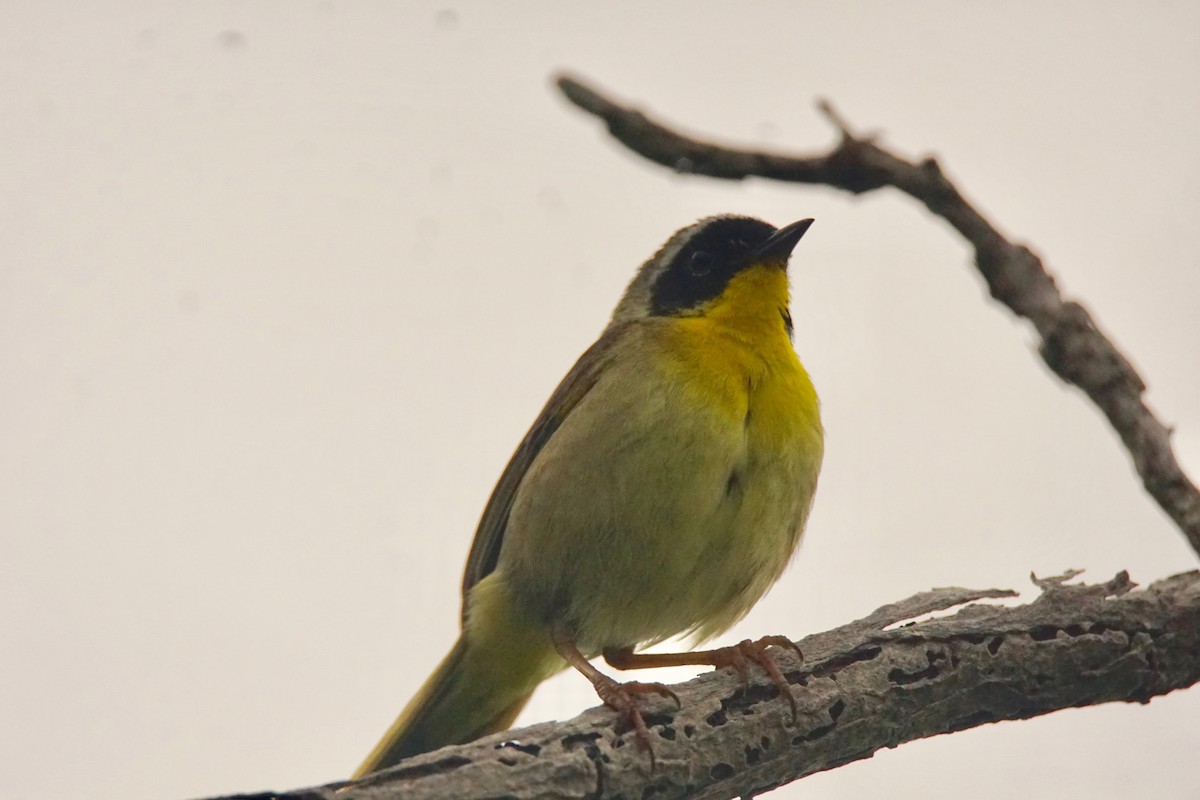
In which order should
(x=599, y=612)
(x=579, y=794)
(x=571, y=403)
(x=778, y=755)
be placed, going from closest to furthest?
(x=579, y=794) → (x=778, y=755) → (x=599, y=612) → (x=571, y=403)

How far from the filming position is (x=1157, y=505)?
4348mm

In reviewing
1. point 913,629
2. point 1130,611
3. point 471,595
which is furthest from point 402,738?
point 1130,611

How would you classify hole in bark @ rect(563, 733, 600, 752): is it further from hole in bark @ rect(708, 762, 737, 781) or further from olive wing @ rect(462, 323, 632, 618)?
olive wing @ rect(462, 323, 632, 618)

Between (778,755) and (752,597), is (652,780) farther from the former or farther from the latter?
(752,597)

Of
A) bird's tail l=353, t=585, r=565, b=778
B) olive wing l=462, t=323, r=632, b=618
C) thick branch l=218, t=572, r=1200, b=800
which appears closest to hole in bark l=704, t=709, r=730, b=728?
thick branch l=218, t=572, r=1200, b=800

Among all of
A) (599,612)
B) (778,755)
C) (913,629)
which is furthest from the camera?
(599,612)

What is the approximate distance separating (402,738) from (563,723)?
5.59ft

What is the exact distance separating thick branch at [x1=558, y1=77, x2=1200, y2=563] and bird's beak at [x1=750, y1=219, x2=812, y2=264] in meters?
1.29

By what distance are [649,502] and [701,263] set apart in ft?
4.77

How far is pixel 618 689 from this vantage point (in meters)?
4.01

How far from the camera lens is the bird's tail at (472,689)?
505 centimetres

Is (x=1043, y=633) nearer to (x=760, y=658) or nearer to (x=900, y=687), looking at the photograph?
(x=900, y=687)

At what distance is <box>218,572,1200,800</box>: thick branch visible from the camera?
376 cm

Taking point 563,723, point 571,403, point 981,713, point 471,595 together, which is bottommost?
point 981,713
